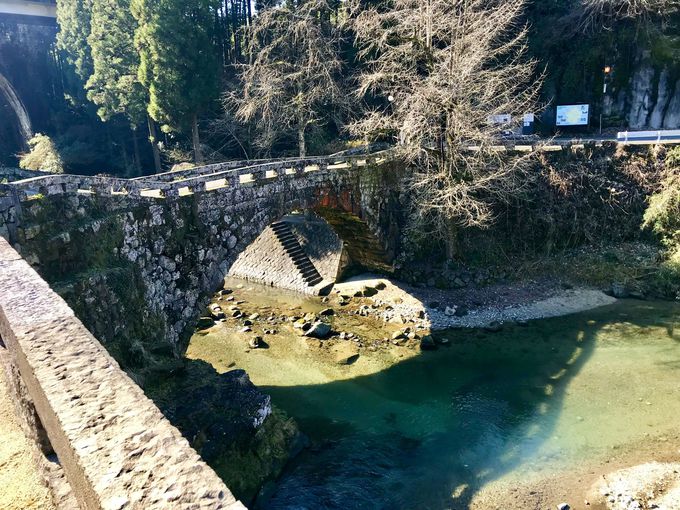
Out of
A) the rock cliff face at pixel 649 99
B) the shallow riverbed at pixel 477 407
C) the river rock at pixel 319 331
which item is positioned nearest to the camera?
the shallow riverbed at pixel 477 407

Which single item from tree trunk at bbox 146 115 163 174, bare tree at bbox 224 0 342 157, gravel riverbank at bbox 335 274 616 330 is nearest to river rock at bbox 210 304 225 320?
gravel riverbank at bbox 335 274 616 330

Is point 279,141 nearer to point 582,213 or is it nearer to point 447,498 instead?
point 582,213

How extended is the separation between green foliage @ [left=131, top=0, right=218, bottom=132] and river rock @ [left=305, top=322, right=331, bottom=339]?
20.1 m

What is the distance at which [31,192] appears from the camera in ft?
36.8

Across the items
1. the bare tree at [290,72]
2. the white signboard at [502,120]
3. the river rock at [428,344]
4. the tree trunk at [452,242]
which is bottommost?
the river rock at [428,344]

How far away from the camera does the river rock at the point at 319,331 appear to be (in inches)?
833

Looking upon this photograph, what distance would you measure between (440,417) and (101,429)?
14208mm

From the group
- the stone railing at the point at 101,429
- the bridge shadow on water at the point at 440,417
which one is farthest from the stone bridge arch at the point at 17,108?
the stone railing at the point at 101,429

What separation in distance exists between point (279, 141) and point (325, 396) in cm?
2399

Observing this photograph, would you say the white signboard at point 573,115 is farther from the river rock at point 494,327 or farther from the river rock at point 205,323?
the river rock at point 205,323

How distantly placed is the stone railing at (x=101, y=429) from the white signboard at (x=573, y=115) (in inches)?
1354

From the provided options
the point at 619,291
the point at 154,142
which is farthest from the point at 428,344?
the point at 154,142

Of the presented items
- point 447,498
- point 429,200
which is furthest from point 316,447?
point 429,200

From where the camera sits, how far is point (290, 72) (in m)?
30.2
